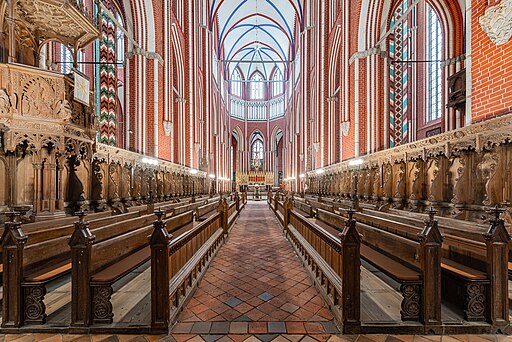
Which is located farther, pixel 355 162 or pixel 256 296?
pixel 355 162

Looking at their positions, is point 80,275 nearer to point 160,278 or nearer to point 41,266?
point 160,278

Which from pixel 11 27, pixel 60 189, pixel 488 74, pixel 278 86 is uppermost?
Result: pixel 278 86

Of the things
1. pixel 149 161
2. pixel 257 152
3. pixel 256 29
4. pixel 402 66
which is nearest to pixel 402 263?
pixel 149 161

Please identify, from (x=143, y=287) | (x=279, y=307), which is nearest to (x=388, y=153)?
(x=279, y=307)

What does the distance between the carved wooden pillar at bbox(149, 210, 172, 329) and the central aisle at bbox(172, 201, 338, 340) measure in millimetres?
190

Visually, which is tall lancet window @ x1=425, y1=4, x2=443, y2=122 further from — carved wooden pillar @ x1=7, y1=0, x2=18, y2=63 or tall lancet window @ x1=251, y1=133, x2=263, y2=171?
tall lancet window @ x1=251, y1=133, x2=263, y2=171

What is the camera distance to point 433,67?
473 inches

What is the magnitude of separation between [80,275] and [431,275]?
309 cm

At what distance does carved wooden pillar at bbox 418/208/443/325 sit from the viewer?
7.26 ft

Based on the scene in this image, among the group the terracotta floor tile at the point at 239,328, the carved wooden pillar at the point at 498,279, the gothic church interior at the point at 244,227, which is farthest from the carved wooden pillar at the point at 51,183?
the carved wooden pillar at the point at 498,279

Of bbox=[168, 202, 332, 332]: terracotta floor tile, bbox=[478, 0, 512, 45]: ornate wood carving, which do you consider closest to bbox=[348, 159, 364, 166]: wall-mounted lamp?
bbox=[478, 0, 512, 45]: ornate wood carving

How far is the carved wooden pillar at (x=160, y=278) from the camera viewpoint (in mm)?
2236

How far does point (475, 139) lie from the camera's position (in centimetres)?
398

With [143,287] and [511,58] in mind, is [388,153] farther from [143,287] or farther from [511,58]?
[143,287]
